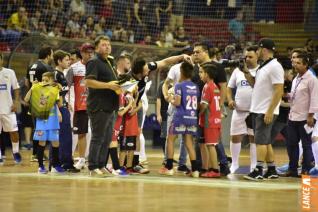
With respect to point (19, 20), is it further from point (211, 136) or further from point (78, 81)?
point (211, 136)

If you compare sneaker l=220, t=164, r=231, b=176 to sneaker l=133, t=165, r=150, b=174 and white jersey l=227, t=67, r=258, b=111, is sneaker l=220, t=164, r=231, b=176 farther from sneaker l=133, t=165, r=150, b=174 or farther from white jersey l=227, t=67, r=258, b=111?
sneaker l=133, t=165, r=150, b=174

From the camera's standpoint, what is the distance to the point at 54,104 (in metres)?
11.3

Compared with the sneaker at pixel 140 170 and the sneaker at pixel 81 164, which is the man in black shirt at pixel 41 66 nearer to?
the sneaker at pixel 81 164

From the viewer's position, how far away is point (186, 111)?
11266 millimetres

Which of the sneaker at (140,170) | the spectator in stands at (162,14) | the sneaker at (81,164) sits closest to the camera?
the sneaker at (140,170)

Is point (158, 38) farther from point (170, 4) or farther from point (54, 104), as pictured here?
point (54, 104)

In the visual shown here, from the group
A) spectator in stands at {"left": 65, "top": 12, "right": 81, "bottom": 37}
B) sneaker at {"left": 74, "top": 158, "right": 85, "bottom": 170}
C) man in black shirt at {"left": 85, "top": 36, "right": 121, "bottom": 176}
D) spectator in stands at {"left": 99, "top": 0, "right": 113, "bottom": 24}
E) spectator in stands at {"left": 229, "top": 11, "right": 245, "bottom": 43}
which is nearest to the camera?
man in black shirt at {"left": 85, "top": 36, "right": 121, "bottom": 176}

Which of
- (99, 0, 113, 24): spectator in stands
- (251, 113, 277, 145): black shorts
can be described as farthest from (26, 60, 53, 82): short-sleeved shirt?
(99, 0, 113, 24): spectator in stands

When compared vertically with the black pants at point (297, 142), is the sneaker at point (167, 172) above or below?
below

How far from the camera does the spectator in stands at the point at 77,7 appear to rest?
21.0m

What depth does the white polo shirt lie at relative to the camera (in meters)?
10.7

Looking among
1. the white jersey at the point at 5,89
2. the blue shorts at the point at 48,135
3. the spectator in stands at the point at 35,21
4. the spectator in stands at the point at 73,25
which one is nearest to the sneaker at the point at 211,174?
the blue shorts at the point at 48,135

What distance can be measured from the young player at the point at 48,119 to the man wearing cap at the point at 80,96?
79 centimetres

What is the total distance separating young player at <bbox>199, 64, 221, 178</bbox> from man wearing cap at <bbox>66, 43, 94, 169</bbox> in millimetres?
1956
